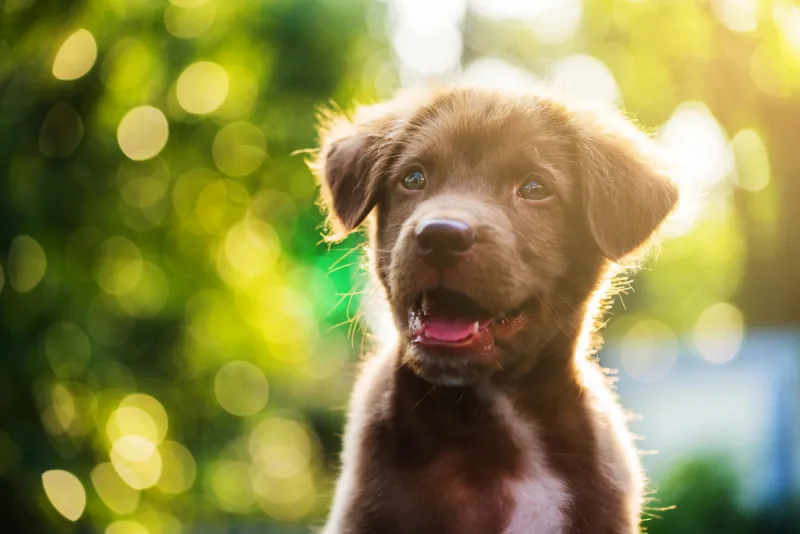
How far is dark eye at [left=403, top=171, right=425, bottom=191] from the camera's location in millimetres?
3215

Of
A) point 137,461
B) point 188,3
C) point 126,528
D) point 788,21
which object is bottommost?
point 126,528

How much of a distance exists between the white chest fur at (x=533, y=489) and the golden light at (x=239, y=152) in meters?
6.53

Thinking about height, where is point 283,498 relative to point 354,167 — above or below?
below

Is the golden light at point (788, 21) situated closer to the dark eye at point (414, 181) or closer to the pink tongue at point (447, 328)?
the dark eye at point (414, 181)

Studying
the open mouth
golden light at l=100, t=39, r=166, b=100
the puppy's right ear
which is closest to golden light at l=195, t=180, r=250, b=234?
golden light at l=100, t=39, r=166, b=100

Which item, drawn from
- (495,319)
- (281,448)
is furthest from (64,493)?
(281,448)

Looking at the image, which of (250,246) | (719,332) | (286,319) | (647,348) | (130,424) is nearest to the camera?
(130,424)

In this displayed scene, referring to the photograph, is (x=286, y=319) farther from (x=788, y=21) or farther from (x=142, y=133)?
(x=788, y=21)

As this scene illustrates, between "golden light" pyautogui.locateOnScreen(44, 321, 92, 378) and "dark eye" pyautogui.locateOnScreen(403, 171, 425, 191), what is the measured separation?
14.5 ft

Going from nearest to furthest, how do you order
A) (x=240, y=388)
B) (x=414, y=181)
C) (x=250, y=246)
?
(x=414, y=181)
(x=250, y=246)
(x=240, y=388)

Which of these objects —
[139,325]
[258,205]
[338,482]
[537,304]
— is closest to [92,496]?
[139,325]

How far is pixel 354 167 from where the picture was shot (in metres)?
3.50

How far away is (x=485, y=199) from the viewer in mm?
2990

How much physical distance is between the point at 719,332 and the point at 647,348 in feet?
7.49
